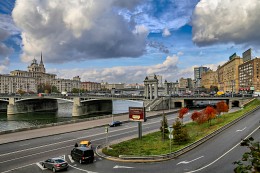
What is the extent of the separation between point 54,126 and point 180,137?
29248 millimetres

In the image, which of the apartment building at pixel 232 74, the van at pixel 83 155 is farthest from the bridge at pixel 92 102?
the apartment building at pixel 232 74

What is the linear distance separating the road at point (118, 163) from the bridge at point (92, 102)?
4407 cm

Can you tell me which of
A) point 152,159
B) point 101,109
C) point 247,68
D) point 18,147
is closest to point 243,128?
point 152,159

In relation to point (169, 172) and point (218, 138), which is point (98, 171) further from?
point (218, 138)

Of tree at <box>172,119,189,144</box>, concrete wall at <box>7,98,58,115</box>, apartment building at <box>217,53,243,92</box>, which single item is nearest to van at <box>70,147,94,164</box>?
tree at <box>172,119,189,144</box>

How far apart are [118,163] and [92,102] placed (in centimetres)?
8829

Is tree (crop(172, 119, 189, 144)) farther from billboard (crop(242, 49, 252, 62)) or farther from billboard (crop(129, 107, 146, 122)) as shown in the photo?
billboard (crop(242, 49, 252, 62))

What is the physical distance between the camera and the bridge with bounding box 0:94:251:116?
8150 cm

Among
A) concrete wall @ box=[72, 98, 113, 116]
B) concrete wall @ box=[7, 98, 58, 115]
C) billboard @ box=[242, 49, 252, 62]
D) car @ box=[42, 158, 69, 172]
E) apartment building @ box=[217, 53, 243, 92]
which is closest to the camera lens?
car @ box=[42, 158, 69, 172]

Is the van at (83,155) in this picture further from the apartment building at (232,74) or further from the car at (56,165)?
the apartment building at (232,74)

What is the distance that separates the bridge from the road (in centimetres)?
4407

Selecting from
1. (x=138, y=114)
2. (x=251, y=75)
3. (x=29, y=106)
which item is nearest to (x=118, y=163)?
(x=138, y=114)

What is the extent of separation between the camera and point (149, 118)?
58.5 m

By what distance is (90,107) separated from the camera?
10919 centimetres
